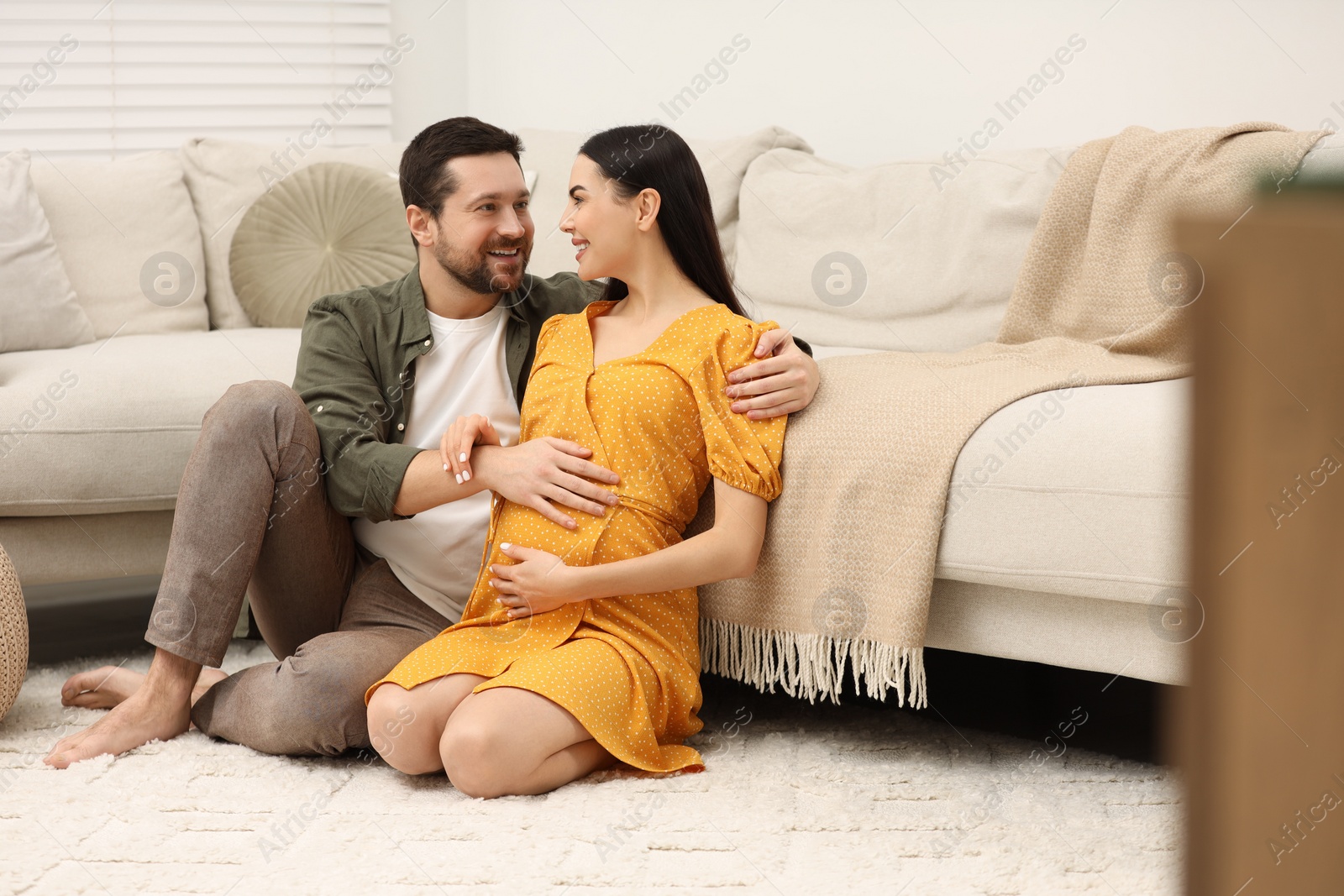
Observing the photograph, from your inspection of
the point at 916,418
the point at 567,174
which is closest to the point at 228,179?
the point at 567,174

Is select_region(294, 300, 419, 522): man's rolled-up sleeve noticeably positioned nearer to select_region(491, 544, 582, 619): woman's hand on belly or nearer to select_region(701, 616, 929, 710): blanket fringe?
select_region(491, 544, 582, 619): woman's hand on belly

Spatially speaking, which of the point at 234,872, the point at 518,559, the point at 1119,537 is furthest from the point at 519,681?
the point at 1119,537

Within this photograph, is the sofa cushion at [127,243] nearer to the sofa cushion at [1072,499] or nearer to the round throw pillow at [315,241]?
the round throw pillow at [315,241]

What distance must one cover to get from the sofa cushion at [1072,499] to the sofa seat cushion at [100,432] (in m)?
1.14

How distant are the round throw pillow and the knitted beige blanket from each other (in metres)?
1.07

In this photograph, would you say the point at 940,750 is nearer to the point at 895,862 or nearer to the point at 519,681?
the point at 895,862

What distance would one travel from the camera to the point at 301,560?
1.49 m

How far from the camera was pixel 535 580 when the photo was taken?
51.8 inches

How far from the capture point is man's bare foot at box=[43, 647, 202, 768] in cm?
138

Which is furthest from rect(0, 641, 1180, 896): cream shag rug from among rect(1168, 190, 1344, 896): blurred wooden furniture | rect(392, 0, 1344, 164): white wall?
rect(392, 0, 1344, 164): white wall

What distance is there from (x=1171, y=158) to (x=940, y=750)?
0.89 metres

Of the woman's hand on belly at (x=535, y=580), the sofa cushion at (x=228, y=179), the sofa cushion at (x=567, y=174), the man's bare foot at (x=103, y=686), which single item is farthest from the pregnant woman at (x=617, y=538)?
the sofa cushion at (x=228, y=179)

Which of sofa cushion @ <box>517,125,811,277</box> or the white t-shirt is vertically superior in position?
sofa cushion @ <box>517,125,811,277</box>

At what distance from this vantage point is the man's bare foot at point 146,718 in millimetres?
1379
